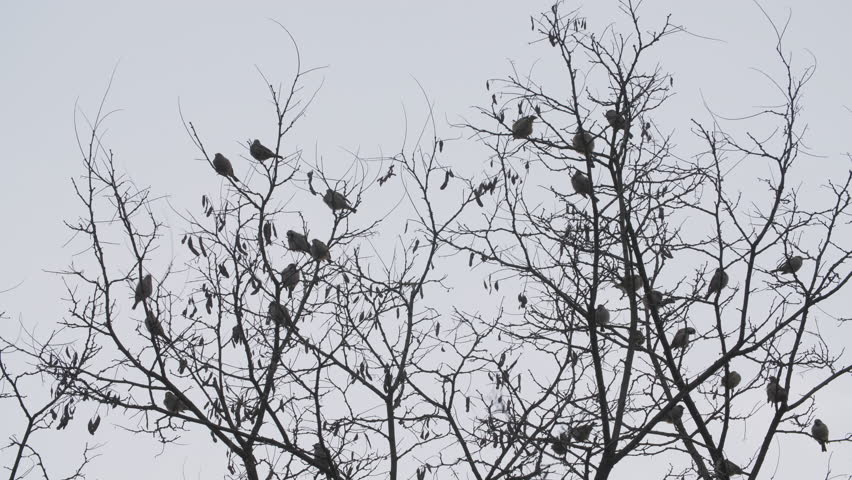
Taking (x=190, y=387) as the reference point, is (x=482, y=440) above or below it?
below

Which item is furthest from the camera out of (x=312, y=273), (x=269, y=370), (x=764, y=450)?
(x=312, y=273)

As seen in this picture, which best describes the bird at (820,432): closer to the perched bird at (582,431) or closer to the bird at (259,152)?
the perched bird at (582,431)

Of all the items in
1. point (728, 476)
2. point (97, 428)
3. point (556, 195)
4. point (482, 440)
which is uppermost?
point (556, 195)

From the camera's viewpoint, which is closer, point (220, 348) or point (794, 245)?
point (794, 245)

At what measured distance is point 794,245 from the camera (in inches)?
220

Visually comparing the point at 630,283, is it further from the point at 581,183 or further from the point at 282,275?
the point at 282,275

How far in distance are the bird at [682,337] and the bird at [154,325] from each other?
11.0 ft

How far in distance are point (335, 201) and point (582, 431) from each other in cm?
223

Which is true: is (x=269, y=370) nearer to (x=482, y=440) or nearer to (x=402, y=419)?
(x=402, y=419)

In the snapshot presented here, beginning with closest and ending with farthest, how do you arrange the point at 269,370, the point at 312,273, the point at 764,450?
1. the point at 764,450
2. the point at 269,370
3. the point at 312,273

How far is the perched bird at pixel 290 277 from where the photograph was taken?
5.97 metres

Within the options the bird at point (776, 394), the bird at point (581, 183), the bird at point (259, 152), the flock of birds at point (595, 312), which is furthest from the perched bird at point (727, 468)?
the bird at point (259, 152)

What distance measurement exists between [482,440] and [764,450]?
5.64ft

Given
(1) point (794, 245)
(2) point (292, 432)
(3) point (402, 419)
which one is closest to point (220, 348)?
(2) point (292, 432)
